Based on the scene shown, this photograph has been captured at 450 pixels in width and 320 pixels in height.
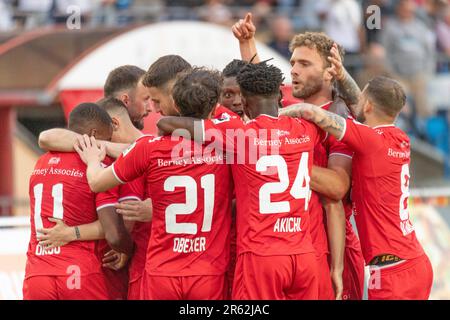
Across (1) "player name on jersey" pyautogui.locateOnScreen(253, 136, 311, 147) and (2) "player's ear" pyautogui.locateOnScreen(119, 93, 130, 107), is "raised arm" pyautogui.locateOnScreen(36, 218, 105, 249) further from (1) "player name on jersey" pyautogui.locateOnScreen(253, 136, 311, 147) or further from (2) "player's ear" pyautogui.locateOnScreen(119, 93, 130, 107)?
(1) "player name on jersey" pyautogui.locateOnScreen(253, 136, 311, 147)

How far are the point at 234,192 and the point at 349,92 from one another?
134 cm

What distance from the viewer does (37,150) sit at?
15.5 meters

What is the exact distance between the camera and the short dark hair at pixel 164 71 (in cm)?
736

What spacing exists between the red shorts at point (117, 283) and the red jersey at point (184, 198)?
2.13 feet

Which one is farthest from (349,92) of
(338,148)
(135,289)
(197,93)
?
(135,289)

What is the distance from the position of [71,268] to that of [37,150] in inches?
326

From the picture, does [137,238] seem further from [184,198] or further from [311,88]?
[311,88]

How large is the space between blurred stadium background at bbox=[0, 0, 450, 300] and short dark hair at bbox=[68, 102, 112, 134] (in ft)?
21.3

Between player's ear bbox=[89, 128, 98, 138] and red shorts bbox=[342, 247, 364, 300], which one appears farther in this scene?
red shorts bbox=[342, 247, 364, 300]

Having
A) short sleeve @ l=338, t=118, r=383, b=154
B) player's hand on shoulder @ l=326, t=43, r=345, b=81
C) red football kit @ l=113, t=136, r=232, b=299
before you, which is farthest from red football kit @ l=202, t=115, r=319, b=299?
player's hand on shoulder @ l=326, t=43, r=345, b=81

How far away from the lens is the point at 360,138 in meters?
7.33

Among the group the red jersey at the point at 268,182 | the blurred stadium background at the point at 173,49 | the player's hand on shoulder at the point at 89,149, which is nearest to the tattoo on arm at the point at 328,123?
the red jersey at the point at 268,182

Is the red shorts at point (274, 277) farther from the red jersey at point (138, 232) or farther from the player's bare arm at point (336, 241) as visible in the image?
the red jersey at point (138, 232)

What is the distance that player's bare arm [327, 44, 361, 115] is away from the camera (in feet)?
24.8
